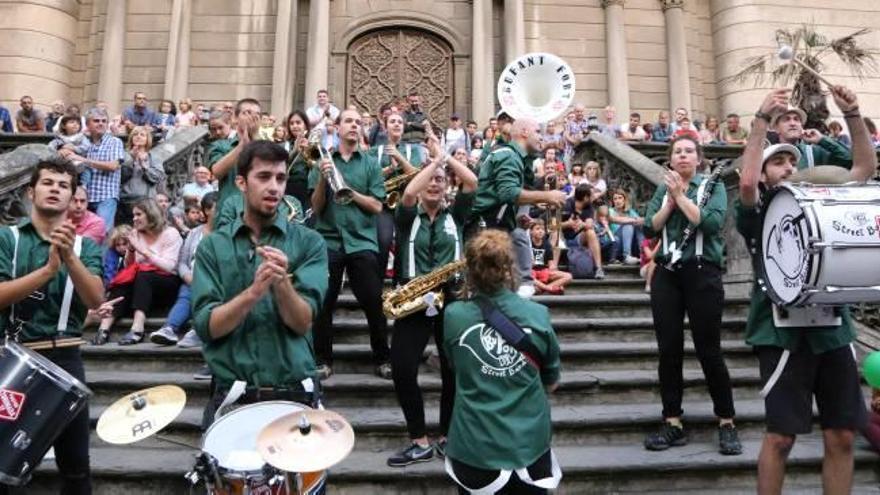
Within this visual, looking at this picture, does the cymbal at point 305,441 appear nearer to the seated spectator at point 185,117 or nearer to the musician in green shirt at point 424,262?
the musician in green shirt at point 424,262

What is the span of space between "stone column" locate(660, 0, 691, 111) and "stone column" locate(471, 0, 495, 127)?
16.8 feet

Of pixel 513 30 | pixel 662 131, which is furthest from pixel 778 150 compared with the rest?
pixel 513 30

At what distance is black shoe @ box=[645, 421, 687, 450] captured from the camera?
530cm

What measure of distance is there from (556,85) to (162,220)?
4779 mm

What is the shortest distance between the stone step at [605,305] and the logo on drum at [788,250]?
3768 mm

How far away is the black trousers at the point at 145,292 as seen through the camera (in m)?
7.18

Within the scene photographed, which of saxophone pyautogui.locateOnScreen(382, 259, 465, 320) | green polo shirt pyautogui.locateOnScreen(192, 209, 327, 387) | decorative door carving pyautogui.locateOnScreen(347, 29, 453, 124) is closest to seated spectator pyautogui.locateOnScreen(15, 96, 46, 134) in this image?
decorative door carving pyautogui.locateOnScreen(347, 29, 453, 124)

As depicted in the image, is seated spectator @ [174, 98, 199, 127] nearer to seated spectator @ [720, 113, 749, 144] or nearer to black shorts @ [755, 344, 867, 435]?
seated spectator @ [720, 113, 749, 144]

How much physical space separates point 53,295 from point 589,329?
515cm

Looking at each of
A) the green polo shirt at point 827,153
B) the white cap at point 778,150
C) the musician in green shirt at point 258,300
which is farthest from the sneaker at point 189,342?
the green polo shirt at point 827,153

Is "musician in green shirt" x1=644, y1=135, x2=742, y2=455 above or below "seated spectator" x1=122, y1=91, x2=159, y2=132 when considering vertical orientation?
below

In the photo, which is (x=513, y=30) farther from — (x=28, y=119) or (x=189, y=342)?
(x=189, y=342)

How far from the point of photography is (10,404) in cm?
330

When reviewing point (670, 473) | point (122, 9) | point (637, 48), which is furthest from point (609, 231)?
point (122, 9)
